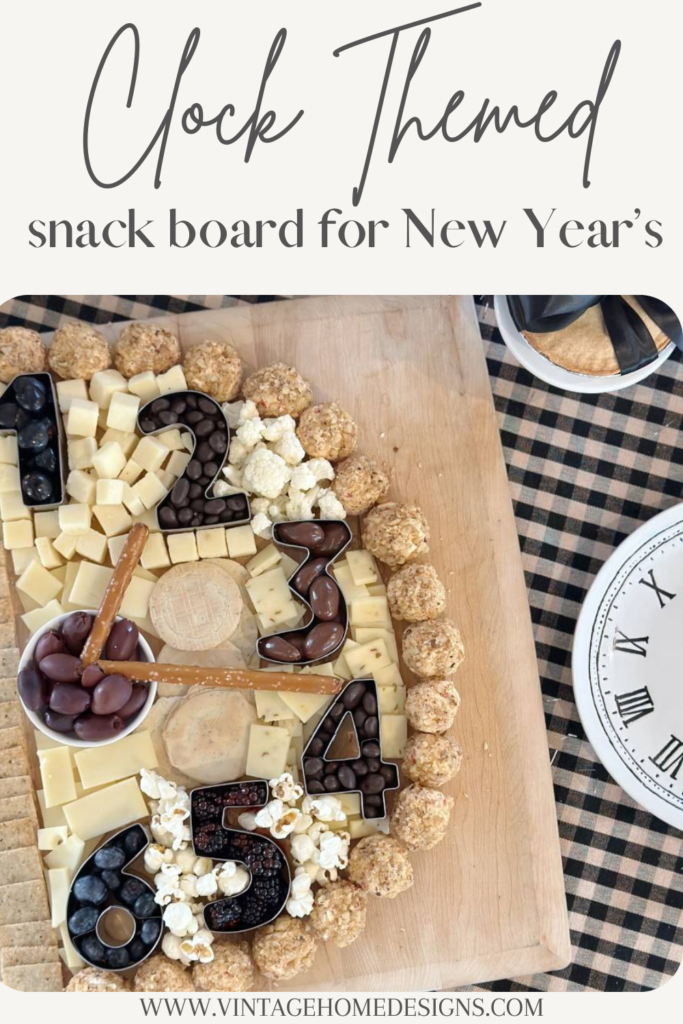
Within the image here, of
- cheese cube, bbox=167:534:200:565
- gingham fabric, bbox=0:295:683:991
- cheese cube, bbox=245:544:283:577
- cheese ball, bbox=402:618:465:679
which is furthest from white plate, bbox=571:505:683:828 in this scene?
cheese cube, bbox=167:534:200:565

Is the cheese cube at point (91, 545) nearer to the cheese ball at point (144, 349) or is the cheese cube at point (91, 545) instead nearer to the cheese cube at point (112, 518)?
the cheese cube at point (112, 518)

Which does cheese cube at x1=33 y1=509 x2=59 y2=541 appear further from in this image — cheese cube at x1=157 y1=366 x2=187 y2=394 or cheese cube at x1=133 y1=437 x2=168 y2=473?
cheese cube at x1=157 y1=366 x2=187 y2=394

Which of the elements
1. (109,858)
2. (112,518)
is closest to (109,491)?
(112,518)

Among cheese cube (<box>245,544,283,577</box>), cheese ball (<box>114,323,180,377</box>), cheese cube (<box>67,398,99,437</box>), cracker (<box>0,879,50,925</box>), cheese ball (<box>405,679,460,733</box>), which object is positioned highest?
cheese ball (<box>114,323,180,377</box>)

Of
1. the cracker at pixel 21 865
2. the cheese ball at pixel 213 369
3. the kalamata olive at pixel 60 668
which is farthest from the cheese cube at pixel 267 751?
the cheese ball at pixel 213 369

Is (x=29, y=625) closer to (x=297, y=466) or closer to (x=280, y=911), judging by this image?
(x=297, y=466)

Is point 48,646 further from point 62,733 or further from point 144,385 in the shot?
point 144,385
